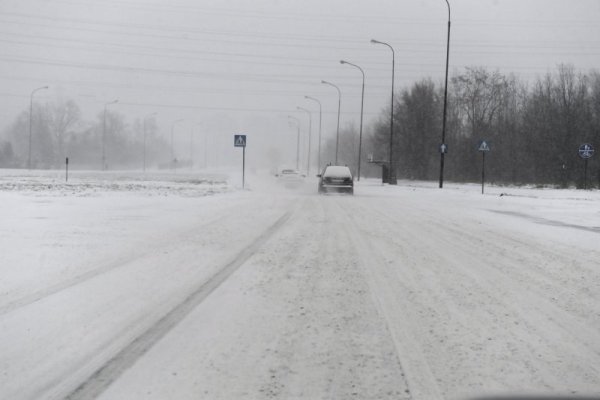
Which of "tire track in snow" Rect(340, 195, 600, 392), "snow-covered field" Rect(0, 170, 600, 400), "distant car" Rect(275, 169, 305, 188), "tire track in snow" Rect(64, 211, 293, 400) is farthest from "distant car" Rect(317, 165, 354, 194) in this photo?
"tire track in snow" Rect(64, 211, 293, 400)

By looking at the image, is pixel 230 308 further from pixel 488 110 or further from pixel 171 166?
pixel 171 166

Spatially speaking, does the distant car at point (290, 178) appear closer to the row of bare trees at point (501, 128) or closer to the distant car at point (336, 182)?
the distant car at point (336, 182)

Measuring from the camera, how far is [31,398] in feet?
12.5

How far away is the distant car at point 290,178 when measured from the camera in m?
42.5

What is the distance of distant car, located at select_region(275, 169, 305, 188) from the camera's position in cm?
4247

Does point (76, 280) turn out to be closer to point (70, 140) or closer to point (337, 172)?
point (337, 172)

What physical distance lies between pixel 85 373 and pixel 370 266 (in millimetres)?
5287

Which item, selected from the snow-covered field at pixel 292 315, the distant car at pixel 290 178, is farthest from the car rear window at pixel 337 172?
the snow-covered field at pixel 292 315

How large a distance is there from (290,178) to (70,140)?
9400 cm

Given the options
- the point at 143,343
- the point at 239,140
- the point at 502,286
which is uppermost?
the point at 239,140

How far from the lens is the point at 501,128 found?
63594 millimetres

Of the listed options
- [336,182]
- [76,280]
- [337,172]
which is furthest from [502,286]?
[337,172]

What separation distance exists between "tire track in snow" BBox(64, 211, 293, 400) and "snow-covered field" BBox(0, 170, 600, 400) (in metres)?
0.02

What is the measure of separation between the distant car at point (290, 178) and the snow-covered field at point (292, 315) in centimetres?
2990
